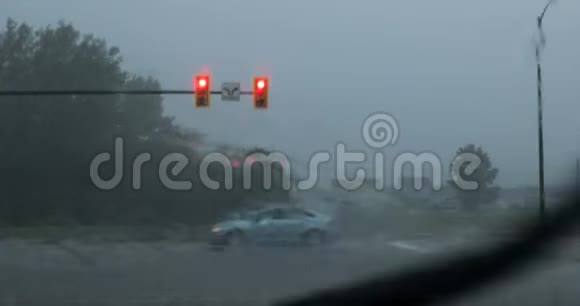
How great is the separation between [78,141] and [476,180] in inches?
842

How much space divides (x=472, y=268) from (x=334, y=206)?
18.7 meters

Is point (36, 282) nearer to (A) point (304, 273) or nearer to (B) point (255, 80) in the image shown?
(A) point (304, 273)

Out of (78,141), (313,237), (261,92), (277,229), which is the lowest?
(313,237)

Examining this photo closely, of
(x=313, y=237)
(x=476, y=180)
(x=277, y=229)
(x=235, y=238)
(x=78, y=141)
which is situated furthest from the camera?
(x=78, y=141)

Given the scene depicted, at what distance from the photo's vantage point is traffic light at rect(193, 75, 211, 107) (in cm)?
2380

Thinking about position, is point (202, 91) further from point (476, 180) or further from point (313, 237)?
point (476, 180)

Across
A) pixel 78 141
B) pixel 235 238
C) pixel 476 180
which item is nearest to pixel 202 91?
pixel 235 238

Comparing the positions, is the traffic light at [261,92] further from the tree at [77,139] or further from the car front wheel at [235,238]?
the tree at [77,139]

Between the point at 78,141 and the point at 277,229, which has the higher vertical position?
the point at 78,141

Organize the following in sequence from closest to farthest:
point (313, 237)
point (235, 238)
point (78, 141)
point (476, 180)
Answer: point (235, 238), point (313, 237), point (476, 180), point (78, 141)

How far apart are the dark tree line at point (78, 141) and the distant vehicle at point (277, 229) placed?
421 inches

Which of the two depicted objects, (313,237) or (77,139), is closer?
(313,237)

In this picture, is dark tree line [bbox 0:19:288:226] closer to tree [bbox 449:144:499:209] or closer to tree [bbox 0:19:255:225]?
tree [bbox 0:19:255:225]

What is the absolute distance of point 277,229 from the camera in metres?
23.6
